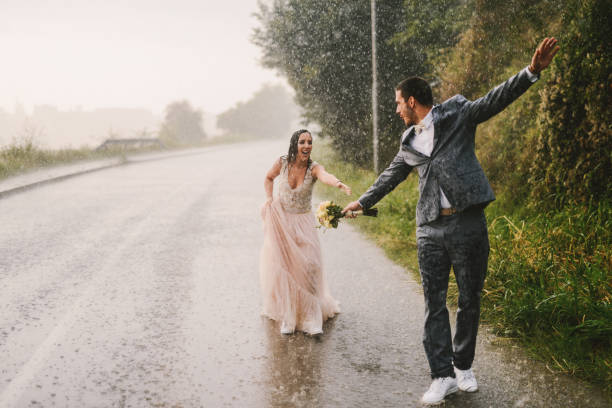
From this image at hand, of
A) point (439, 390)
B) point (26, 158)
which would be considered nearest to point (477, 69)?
point (439, 390)

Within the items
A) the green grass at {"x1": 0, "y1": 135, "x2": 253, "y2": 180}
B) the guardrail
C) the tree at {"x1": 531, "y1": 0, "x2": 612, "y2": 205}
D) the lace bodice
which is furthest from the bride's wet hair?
the guardrail

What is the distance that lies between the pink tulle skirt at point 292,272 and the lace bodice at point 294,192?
57mm

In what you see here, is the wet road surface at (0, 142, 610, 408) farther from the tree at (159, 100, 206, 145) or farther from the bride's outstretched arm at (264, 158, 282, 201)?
the tree at (159, 100, 206, 145)

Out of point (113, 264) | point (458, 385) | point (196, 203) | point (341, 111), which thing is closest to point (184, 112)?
point (341, 111)

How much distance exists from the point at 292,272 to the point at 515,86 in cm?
247

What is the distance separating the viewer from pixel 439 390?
3305mm

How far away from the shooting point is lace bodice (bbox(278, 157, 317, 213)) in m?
4.68

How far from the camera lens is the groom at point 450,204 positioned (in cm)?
312

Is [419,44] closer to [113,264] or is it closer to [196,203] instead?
[196,203]

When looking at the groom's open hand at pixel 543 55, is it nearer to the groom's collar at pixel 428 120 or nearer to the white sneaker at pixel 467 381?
the groom's collar at pixel 428 120

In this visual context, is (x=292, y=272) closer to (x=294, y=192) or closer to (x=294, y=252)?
(x=294, y=252)

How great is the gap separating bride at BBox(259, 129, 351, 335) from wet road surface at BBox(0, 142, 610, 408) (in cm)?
20

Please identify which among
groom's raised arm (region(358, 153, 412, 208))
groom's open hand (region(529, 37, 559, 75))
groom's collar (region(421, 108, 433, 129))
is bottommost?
groom's raised arm (region(358, 153, 412, 208))

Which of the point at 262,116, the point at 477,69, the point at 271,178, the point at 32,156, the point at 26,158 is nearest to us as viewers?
the point at 271,178
